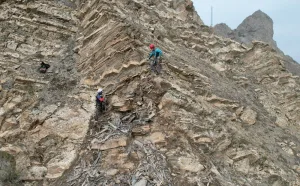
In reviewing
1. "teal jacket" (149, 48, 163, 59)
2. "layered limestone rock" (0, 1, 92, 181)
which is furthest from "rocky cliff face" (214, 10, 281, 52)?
"teal jacket" (149, 48, 163, 59)

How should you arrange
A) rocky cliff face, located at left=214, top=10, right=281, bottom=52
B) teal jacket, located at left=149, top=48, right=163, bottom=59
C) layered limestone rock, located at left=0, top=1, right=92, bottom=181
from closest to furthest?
layered limestone rock, located at left=0, top=1, right=92, bottom=181 < teal jacket, located at left=149, top=48, right=163, bottom=59 < rocky cliff face, located at left=214, top=10, right=281, bottom=52

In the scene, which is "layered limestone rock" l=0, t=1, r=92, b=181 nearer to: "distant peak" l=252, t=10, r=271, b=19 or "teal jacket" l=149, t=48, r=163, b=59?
"teal jacket" l=149, t=48, r=163, b=59

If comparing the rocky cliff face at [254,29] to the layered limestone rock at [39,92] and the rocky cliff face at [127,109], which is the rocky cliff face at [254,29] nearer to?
the rocky cliff face at [127,109]

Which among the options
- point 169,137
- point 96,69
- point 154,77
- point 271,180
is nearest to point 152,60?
point 154,77

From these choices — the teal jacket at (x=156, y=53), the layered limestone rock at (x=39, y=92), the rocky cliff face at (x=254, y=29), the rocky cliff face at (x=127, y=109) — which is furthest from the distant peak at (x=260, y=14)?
the teal jacket at (x=156, y=53)

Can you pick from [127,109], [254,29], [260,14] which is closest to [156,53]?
[127,109]

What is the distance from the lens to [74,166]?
9.85 m

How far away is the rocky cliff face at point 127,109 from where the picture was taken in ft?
32.0

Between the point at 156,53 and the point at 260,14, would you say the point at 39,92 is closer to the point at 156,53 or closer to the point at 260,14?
the point at 156,53

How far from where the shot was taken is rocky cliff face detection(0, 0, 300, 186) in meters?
9.74

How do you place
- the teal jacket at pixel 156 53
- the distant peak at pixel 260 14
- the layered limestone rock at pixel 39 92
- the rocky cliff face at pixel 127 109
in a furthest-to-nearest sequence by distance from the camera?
1. the distant peak at pixel 260 14
2. the teal jacket at pixel 156 53
3. the layered limestone rock at pixel 39 92
4. the rocky cliff face at pixel 127 109

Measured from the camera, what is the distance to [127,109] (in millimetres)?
11023

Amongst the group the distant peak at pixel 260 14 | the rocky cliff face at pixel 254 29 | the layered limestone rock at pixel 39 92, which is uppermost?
the distant peak at pixel 260 14

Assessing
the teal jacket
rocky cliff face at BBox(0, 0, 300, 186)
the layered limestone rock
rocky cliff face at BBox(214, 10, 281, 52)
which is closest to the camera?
rocky cliff face at BBox(0, 0, 300, 186)
